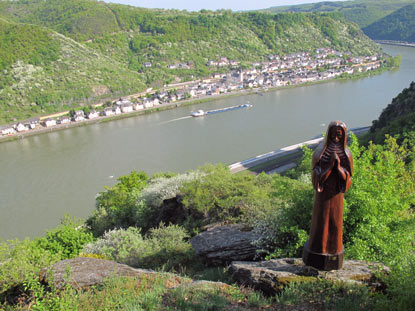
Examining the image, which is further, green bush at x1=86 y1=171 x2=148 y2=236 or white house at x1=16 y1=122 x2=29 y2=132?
white house at x1=16 y1=122 x2=29 y2=132

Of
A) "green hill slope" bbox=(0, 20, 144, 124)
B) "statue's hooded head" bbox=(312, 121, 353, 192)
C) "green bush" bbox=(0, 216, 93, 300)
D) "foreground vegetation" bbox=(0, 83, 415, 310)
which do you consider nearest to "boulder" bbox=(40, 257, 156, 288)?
"foreground vegetation" bbox=(0, 83, 415, 310)

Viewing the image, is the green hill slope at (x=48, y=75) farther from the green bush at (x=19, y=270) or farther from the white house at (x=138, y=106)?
the green bush at (x=19, y=270)

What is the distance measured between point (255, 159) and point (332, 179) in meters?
19.7

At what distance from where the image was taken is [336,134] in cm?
404

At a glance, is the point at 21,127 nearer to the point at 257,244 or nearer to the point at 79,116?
the point at 79,116

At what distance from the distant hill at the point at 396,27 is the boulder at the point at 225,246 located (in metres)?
120

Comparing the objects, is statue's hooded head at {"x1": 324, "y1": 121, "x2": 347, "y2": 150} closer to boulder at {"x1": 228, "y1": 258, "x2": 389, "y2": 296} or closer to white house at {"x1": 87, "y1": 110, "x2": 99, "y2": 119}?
boulder at {"x1": 228, "y1": 258, "x2": 389, "y2": 296}

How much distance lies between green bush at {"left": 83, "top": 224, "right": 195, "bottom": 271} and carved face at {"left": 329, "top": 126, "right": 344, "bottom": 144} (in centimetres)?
388

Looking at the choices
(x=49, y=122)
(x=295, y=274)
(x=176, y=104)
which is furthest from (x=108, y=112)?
(x=295, y=274)

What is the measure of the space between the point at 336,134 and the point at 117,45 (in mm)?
70215

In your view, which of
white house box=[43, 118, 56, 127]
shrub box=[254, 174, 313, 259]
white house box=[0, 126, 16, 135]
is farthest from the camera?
white house box=[43, 118, 56, 127]

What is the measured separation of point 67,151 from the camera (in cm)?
3062

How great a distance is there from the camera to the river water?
20.3 m

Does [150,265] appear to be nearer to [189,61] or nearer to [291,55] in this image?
[189,61]
